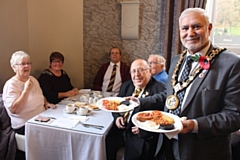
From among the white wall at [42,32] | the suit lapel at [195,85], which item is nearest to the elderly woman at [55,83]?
the white wall at [42,32]

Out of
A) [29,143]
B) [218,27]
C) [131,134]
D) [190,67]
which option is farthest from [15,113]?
[218,27]

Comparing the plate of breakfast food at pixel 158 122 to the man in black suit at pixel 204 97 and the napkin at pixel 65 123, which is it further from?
the napkin at pixel 65 123

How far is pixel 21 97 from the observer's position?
1923mm

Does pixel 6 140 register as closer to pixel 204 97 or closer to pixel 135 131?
pixel 135 131

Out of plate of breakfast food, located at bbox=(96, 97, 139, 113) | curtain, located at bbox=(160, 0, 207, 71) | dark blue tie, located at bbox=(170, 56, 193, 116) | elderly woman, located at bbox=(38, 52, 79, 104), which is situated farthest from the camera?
curtain, located at bbox=(160, 0, 207, 71)

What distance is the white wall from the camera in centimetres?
251

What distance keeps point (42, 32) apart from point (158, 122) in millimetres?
2531

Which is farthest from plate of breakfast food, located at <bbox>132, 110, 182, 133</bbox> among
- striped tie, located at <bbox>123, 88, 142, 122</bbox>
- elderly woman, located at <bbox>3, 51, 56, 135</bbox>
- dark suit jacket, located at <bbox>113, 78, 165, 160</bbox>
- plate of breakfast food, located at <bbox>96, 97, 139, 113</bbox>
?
elderly woman, located at <bbox>3, 51, 56, 135</bbox>

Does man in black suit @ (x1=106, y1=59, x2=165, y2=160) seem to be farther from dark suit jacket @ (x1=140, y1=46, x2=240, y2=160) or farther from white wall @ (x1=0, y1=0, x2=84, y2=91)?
white wall @ (x1=0, y1=0, x2=84, y2=91)

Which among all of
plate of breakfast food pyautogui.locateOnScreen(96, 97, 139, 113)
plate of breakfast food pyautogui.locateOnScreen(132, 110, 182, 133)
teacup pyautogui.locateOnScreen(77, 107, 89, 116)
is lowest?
teacup pyautogui.locateOnScreen(77, 107, 89, 116)

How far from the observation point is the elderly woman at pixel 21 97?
1.92m

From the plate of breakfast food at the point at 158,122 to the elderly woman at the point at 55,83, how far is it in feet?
4.78

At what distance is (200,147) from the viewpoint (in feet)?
3.66

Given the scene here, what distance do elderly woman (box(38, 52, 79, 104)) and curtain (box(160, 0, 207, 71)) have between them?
1.40 meters
